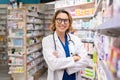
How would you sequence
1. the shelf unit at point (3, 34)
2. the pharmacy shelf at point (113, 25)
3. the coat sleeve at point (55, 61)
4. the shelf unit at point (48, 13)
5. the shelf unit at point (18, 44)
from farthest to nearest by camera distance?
the shelf unit at point (3, 34), the shelf unit at point (48, 13), the shelf unit at point (18, 44), the coat sleeve at point (55, 61), the pharmacy shelf at point (113, 25)

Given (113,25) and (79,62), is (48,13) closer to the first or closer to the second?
(79,62)

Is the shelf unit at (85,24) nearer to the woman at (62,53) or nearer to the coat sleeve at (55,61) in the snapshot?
the woman at (62,53)

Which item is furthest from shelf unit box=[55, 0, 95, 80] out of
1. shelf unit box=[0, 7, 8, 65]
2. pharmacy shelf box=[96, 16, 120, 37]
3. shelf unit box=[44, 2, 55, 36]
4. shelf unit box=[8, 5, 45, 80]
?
shelf unit box=[0, 7, 8, 65]

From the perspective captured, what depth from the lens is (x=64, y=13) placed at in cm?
269

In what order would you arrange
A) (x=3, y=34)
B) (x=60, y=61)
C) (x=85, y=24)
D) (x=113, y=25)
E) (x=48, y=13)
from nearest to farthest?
(x=113, y=25) → (x=60, y=61) → (x=85, y=24) → (x=48, y=13) → (x=3, y=34)

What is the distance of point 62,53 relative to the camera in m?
2.65

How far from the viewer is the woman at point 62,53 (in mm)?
2578

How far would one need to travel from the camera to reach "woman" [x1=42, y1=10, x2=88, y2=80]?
2578mm

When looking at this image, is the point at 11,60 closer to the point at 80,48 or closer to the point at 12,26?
the point at 12,26

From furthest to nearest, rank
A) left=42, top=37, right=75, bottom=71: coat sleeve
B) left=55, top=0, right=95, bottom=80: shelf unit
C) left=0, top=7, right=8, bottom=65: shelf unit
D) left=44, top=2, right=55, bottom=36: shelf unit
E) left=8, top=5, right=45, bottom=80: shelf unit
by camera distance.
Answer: left=0, top=7, right=8, bottom=65: shelf unit
left=44, top=2, right=55, bottom=36: shelf unit
left=8, top=5, right=45, bottom=80: shelf unit
left=55, top=0, right=95, bottom=80: shelf unit
left=42, top=37, right=75, bottom=71: coat sleeve

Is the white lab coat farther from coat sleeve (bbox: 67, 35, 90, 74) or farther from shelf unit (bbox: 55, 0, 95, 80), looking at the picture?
shelf unit (bbox: 55, 0, 95, 80)

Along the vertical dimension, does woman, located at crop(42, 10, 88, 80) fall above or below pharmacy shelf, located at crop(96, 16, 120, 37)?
below

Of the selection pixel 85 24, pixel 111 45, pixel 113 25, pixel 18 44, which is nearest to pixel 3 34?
pixel 18 44

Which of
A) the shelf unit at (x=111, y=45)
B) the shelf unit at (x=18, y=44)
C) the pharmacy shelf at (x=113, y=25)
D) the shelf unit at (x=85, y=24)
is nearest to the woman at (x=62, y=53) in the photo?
the shelf unit at (x=111, y=45)
